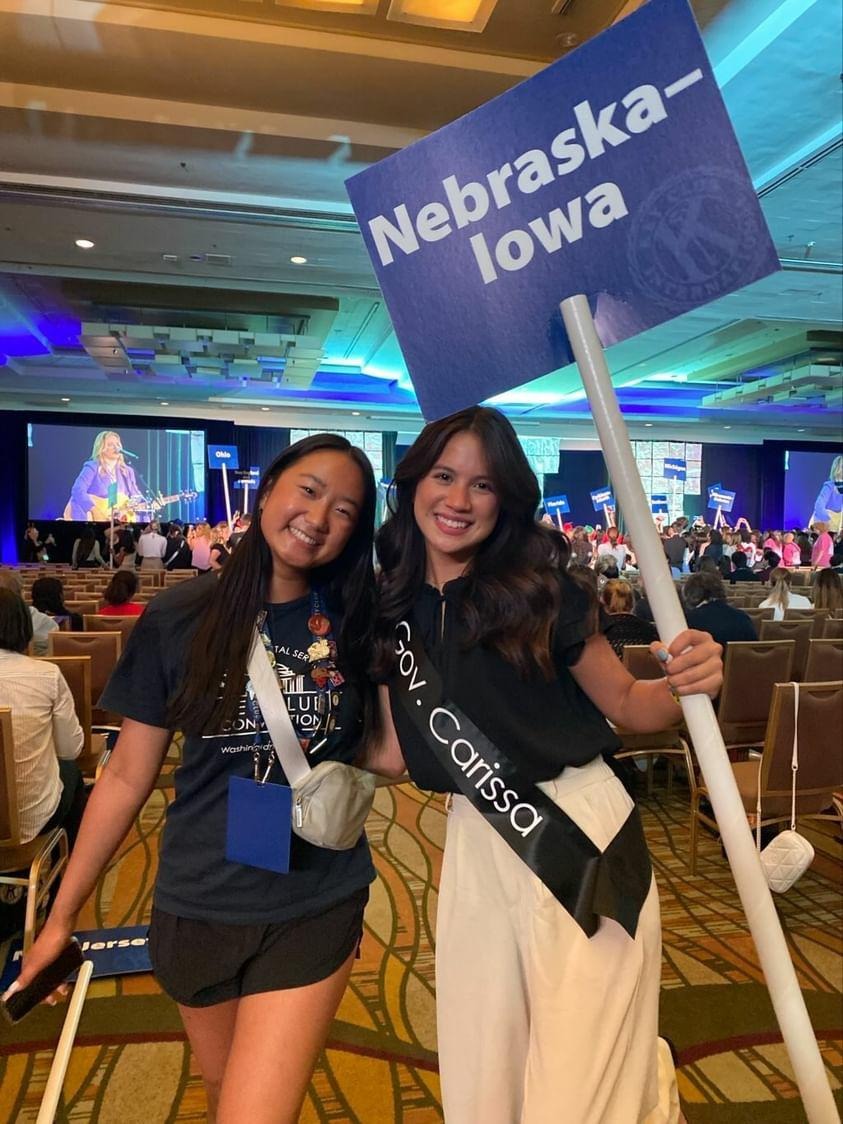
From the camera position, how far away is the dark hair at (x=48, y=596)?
4.49m

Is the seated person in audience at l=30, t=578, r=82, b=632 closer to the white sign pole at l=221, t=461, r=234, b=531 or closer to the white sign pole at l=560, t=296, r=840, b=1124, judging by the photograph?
the white sign pole at l=560, t=296, r=840, b=1124

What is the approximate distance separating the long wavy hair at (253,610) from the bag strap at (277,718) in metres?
0.02

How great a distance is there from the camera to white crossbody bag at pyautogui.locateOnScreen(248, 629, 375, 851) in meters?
1.16

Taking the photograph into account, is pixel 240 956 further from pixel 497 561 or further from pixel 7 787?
pixel 7 787

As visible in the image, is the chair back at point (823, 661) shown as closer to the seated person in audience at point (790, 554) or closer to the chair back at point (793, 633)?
the chair back at point (793, 633)

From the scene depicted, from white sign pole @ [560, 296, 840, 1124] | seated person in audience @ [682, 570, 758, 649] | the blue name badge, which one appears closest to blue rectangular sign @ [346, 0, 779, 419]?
white sign pole @ [560, 296, 840, 1124]

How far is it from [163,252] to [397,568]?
7.14 meters

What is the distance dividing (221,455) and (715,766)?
17.1 meters

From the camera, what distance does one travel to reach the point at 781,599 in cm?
569

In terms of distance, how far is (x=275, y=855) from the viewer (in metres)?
1.16

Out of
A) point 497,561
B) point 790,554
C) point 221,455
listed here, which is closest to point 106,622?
point 497,561

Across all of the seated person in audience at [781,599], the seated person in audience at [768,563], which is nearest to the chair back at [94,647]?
the seated person in audience at [781,599]

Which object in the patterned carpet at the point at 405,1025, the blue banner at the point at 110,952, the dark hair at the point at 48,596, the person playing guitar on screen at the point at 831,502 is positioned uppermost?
the person playing guitar on screen at the point at 831,502

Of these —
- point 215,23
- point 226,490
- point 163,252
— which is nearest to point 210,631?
point 215,23
